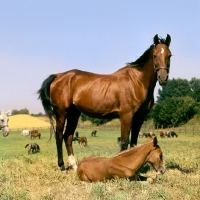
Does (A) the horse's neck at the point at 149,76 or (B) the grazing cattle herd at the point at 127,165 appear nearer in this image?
(B) the grazing cattle herd at the point at 127,165

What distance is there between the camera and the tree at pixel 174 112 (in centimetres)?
5962

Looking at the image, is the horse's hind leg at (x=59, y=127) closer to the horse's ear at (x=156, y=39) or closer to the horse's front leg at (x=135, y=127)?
the horse's front leg at (x=135, y=127)

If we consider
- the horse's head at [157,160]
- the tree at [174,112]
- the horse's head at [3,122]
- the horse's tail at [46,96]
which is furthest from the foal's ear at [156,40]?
the tree at [174,112]

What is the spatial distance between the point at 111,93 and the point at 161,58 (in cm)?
141

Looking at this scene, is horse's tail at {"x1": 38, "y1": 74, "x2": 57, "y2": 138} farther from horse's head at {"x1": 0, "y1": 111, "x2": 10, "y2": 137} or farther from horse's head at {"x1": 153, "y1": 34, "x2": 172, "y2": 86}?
horse's head at {"x1": 0, "y1": 111, "x2": 10, "y2": 137}

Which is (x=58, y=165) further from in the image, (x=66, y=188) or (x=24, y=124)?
(x=24, y=124)

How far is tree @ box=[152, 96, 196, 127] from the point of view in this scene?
2347 inches

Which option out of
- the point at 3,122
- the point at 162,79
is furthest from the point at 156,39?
the point at 3,122

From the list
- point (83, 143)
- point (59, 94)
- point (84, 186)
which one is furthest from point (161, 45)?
point (83, 143)

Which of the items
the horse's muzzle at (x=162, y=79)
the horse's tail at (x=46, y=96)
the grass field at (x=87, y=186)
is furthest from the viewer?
the horse's tail at (x=46, y=96)

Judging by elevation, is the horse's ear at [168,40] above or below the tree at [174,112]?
above

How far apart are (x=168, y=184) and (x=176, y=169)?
173cm

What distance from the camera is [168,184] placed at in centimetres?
601

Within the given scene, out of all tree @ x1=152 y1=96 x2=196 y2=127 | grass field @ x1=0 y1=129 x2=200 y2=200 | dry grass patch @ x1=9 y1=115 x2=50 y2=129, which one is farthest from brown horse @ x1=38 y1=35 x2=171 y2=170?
dry grass patch @ x1=9 y1=115 x2=50 y2=129
